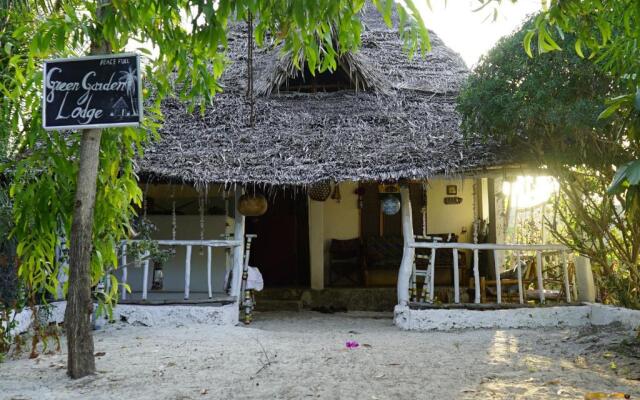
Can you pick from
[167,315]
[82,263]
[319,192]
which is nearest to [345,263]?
[319,192]

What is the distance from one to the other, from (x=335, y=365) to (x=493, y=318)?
2803 mm

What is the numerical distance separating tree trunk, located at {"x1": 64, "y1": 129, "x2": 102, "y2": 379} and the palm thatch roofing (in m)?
2.65

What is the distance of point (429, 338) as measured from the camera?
6.10 meters

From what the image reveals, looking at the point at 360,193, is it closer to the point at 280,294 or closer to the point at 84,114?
the point at 280,294

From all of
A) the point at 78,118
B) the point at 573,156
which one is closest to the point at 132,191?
the point at 78,118

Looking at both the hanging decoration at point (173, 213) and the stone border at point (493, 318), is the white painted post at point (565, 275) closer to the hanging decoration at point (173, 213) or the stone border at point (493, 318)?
the stone border at point (493, 318)

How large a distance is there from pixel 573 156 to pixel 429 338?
8.04 ft

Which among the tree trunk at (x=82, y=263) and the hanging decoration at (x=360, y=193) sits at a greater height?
the hanging decoration at (x=360, y=193)

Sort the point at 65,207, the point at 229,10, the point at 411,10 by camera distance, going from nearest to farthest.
Result: the point at 411,10
the point at 229,10
the point at 65,207

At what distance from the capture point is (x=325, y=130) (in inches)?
301

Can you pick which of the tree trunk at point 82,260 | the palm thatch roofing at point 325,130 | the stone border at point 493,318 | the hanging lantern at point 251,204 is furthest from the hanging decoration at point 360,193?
the tree trunk at point 82,260

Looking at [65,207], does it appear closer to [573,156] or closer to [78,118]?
[78,118]

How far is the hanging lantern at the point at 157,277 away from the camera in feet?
25.0

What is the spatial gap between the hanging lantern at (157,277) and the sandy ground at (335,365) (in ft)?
3.78
